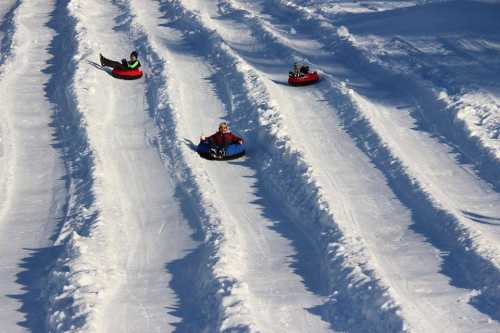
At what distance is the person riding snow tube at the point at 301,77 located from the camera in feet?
72.1

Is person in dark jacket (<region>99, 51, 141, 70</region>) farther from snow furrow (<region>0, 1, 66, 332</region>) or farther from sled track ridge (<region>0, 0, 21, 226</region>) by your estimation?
sled track ridge (<region>0, 0, 21, 226</region>)

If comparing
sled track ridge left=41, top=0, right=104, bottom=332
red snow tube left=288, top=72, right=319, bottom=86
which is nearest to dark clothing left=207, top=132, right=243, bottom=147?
sled track ridge left=41, top=0, right=104, bottom=332

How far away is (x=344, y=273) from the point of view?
12.6 m

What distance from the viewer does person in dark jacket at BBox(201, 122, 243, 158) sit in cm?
1778

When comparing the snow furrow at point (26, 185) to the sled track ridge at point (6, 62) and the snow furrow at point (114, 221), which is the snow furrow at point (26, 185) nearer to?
the sled track ridge at point (6, 62)

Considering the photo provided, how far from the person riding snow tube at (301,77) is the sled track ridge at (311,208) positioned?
0.84 m

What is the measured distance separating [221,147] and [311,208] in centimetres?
336

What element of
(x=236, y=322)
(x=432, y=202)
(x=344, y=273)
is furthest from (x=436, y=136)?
(x=236, y=322)

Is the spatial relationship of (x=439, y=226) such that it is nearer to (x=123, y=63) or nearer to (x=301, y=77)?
(x=301, y=77)

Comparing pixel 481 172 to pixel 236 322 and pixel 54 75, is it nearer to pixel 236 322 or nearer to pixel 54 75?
pixel 236 322

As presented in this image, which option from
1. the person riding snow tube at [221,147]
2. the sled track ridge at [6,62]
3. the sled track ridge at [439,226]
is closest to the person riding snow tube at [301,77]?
the sled track ridge at [439,226]

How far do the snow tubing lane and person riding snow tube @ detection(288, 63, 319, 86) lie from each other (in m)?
4.45

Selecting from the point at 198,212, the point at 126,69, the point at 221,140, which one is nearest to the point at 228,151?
the point at 221,140

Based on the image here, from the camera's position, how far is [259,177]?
17062 millimetres
